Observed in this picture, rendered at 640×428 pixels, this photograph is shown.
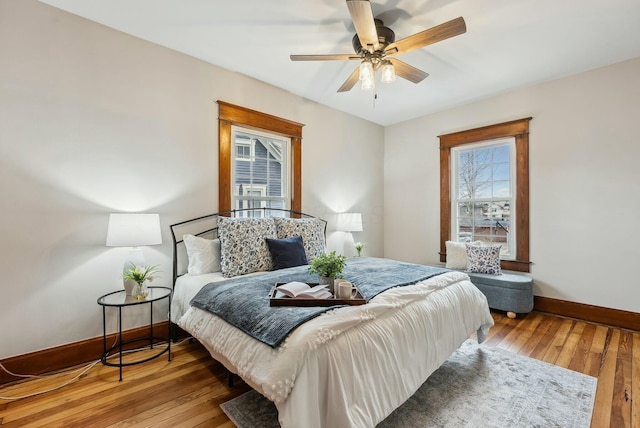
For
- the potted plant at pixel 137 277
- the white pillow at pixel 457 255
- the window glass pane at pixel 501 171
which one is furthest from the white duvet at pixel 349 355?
the window glass pane at pixel 501 171

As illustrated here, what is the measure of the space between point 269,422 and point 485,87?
167 inches

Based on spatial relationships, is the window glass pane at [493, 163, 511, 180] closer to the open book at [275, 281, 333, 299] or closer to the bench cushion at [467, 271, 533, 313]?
the bench cushion at [467, 271, 533, 313]

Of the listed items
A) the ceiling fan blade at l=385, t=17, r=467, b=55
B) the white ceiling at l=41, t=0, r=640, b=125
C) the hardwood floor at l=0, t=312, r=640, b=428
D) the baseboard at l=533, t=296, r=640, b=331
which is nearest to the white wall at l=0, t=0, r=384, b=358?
the white ceiling at l=41, t=0, r=640, b=125

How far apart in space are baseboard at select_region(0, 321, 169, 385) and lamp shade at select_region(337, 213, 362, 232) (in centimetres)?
274

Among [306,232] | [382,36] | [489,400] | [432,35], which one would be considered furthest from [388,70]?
[489,400]

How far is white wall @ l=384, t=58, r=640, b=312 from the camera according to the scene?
120 inches

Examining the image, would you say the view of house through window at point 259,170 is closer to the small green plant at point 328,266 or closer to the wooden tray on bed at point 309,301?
the small green plant at point 328,266

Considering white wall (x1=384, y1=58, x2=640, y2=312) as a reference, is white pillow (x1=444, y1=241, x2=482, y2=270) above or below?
below

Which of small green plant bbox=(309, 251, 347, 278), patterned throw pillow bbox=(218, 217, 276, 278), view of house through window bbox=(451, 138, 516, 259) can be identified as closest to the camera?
small green plant bbox=(309, 251, 347, 278)

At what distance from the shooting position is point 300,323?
1401 millimetres

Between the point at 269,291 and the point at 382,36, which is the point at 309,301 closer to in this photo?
the point at 269,291

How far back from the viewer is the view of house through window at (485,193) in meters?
3.92

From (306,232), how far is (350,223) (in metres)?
1.16

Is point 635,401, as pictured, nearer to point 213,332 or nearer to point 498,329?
point 498,329
